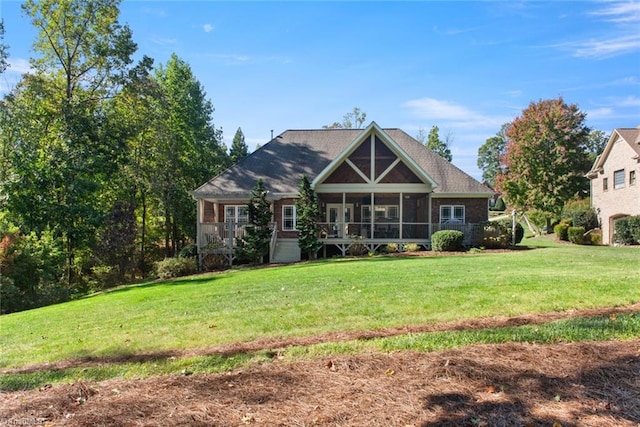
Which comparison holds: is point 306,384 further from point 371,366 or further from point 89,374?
point 89,374

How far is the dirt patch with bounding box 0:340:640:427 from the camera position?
123 inches

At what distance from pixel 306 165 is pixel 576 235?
16.5m

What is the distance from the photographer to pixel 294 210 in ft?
74.8

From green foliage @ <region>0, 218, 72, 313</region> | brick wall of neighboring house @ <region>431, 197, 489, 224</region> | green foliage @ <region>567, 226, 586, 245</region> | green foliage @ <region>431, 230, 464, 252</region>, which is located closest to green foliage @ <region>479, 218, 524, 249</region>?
green foliage @ <region>431, 230, 464, 252</region>

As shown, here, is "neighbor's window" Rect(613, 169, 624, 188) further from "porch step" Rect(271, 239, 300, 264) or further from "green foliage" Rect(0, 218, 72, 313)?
"green foliage" Rect(0, 218, 72, 313)

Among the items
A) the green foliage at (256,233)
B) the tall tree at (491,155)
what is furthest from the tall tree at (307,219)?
the tall tree at (491,155)

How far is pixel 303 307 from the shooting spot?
24.5 ft

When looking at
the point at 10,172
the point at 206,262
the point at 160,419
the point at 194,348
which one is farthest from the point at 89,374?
the point at 10,172

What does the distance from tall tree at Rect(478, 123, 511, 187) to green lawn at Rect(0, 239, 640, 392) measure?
78512 mm

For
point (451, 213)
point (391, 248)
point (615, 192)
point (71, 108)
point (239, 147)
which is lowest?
point (391, 248)

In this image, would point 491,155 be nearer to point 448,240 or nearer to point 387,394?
point 448,240

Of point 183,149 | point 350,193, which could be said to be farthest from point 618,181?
point 183,149

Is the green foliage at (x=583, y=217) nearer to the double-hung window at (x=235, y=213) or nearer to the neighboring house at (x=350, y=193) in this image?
the neighboring house at (x=350, y=193)

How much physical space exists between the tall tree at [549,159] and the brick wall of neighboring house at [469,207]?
15.0 meters
